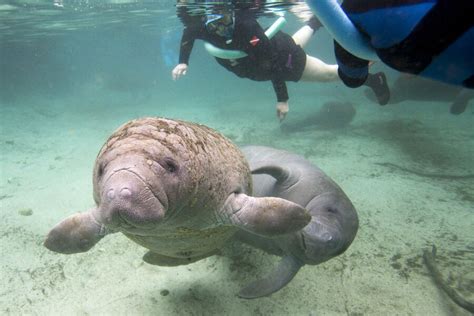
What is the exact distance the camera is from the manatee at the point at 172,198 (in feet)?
6.09

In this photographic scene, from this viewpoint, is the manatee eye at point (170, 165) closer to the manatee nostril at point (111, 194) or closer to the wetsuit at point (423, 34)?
the manatee nostril at point (111, 194)

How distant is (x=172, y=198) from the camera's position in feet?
6.93

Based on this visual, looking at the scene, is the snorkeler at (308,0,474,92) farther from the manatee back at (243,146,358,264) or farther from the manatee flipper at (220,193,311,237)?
the manatee back at (243,146,358,264)

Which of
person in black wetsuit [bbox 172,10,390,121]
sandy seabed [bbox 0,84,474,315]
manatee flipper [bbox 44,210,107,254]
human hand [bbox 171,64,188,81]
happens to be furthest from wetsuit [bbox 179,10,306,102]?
manatee flipper [bbox 44,210,107,254]

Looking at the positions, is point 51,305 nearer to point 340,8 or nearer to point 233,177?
point 233,177

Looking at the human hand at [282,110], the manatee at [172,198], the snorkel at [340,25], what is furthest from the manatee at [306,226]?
Result: the human hand at [282,110]

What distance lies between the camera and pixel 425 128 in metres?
10.1

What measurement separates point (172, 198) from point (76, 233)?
133cm

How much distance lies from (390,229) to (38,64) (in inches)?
2510

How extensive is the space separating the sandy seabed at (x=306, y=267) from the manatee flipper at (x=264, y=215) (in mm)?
1193

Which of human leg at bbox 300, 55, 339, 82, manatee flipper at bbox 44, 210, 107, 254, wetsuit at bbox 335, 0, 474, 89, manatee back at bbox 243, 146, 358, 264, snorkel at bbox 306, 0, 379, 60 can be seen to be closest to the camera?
wetsuit at bbox 335, 0, 474, 89

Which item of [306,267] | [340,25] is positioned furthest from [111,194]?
[306,267]

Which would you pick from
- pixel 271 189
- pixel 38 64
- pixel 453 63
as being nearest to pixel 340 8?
pixel 453 63

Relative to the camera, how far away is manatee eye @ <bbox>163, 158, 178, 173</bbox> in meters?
2.10
